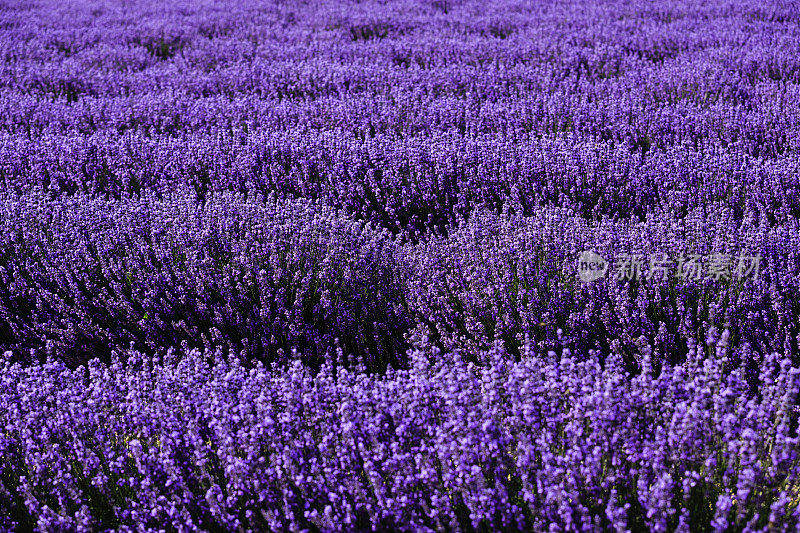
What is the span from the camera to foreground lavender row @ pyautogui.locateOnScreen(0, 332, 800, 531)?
147cm

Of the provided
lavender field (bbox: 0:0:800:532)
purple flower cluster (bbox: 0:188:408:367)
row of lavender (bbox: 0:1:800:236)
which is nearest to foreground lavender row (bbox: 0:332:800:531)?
lavender field (bbox: 0:0:800:532)

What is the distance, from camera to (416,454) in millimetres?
1568

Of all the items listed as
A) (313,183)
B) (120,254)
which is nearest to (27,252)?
(120,254)

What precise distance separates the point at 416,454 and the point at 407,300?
3.57 feet

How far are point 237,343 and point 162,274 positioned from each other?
1.36ft

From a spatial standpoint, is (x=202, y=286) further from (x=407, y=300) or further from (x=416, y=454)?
(x=416, y=454)

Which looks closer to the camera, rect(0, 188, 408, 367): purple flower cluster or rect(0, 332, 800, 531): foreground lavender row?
rect(0, 332, 800, 531): foreground lavender row

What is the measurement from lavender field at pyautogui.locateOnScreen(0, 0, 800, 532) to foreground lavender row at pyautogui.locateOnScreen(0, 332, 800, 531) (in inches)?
0.4

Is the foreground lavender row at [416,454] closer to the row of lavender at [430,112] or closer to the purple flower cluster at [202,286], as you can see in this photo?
the purple flower cluster at [202,286]

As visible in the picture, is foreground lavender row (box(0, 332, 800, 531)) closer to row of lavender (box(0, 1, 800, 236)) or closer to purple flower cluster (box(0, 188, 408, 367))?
purple flower cluster (box(0, 188, 408, 367))

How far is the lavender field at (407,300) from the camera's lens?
1549mm

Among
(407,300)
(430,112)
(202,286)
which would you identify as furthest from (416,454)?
(430,112)

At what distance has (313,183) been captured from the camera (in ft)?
12.4

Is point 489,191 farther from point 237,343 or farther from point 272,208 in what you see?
point 237,343
